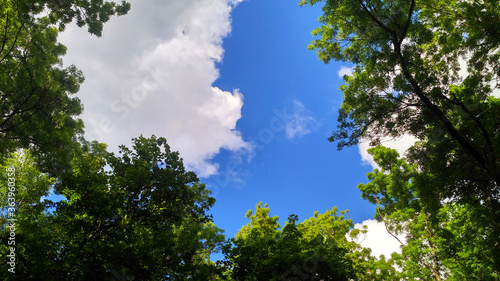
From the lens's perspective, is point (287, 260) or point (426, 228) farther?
point (426, 228)

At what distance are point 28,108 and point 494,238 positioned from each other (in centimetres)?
1997

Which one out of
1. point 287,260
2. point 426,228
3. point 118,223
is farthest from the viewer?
point 426,228

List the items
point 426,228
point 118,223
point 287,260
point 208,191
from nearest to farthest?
point 118,223, point 287,260, point 208,191, point 426,228

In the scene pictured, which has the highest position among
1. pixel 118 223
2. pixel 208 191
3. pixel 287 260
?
pixel 208 191

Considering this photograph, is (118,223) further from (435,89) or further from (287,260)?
(435,89)

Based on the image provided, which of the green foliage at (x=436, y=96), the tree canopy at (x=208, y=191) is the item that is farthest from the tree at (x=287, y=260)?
the green foliage at (x=436, y=96)

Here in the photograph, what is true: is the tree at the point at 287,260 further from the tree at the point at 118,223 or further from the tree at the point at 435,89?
the tree at the point at 435,89

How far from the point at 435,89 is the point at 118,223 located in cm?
1389

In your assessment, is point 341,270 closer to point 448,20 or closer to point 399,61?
point 399,61

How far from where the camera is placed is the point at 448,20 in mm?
10578

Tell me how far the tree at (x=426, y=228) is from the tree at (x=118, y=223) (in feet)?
34.7

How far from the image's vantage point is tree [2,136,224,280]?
286 inches

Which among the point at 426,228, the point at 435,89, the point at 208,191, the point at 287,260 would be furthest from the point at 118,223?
the point at 426,228

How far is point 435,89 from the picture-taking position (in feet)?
31.9
